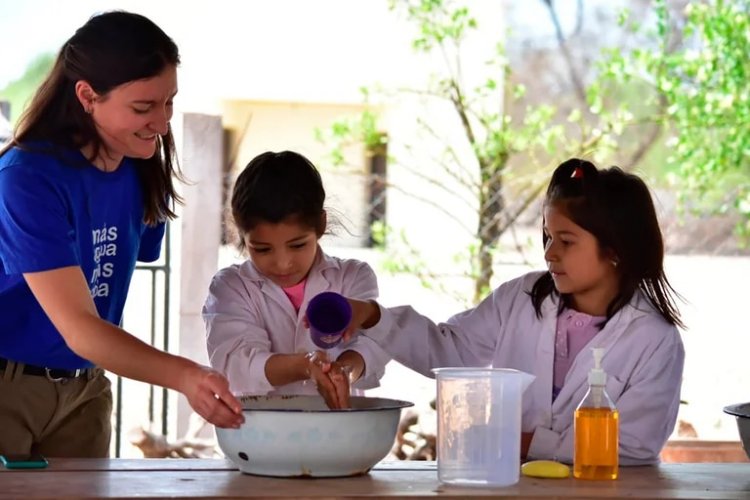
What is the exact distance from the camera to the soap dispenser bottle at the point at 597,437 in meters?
2.17

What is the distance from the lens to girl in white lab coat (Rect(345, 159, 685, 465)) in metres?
2.55

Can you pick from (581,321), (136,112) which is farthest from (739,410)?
(136,112)

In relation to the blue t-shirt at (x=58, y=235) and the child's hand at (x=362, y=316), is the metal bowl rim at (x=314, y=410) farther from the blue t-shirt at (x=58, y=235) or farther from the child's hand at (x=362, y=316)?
the blue t-shirt at (x=58, y=235)

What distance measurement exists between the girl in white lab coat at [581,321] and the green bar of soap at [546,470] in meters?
0.27

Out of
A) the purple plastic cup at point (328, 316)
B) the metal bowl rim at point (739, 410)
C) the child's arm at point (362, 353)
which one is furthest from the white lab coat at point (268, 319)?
the metal bowl rim at point (739, 410)

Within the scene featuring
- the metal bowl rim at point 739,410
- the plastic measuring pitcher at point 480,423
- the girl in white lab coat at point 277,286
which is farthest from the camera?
the girl in white lab coat at point 277,286

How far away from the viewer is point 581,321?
269 cm

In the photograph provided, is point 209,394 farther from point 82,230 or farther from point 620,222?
point 620,222

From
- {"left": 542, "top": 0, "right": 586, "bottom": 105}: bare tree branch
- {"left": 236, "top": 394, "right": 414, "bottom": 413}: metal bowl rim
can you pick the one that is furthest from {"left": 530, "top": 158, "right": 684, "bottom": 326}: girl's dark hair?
{"left": 542, "top": 0, "right": 586, "bottom": 105}: bare tree branch

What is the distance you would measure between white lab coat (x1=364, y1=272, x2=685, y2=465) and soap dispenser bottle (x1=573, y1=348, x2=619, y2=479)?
0.24 metres

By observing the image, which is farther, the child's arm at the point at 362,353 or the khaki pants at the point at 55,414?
the child's arm at the point at 362,353

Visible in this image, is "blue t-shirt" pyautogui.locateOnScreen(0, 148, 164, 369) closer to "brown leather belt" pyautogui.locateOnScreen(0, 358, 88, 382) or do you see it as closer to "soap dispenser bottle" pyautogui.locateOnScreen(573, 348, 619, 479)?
"brown leather belt" pyautogui.locateOnScreen(0, 358, 88, 382)

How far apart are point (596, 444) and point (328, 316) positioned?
590 mm

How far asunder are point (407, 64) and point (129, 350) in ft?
20.6
